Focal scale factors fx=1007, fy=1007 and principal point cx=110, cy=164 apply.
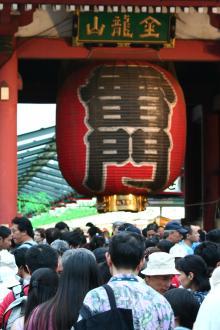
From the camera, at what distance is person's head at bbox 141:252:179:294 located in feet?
21.9

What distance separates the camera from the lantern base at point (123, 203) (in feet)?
62.0

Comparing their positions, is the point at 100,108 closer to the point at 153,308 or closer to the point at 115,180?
the point at 115,180

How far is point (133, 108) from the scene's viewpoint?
720 inches

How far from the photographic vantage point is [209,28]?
61.2 feet

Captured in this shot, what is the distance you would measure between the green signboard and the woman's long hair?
12772 millimetres

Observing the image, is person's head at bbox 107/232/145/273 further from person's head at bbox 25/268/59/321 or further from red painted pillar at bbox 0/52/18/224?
red painted pillar at bbox 0/52/18/224

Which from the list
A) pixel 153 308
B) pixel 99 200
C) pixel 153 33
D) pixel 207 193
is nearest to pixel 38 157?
pixel 207 193

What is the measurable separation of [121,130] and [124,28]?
6.05ft

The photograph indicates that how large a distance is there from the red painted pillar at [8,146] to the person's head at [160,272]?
10.7 meters

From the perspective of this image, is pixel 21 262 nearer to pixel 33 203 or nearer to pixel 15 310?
pixel 15 310

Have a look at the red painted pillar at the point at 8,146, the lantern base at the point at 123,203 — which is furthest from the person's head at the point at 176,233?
the lantern base at the point at 123,203

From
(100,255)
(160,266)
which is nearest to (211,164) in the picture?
(100,255)

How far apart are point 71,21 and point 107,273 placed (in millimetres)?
11853

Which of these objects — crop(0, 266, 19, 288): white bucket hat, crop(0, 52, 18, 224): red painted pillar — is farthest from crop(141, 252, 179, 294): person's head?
crop(0, 52, 18, 224): red painted pillar
